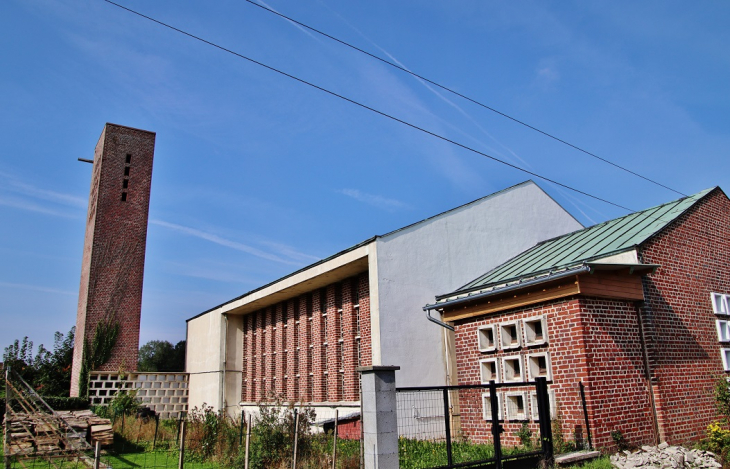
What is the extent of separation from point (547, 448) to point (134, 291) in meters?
23.0

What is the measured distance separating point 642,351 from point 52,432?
1580 cm

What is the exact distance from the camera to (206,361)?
2825 centimetres

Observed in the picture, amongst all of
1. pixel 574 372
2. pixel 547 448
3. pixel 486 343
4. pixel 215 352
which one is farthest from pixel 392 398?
pixel 215 352

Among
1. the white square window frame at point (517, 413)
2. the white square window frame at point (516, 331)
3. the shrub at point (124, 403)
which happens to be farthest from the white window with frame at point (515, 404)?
the shrub at point (124, 403)

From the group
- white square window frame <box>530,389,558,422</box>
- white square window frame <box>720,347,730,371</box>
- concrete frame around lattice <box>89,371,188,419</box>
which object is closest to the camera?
white square window frame <box>530,389,558,422</box>

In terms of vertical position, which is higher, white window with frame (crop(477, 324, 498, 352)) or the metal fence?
white window with frame (crop(477, 324, 498, 352))

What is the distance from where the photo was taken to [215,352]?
2767 cm

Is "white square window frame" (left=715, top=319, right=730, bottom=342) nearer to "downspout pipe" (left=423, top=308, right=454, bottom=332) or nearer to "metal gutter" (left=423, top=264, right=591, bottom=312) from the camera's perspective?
"metal gutter" (left=423, top=264, right=591, bottom=312)

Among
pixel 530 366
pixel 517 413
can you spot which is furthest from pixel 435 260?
pixel 517 413

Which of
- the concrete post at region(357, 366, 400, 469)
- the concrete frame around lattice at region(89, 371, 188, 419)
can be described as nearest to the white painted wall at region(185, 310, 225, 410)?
the concrete frame around lattice at region(89, 371, 188, 419)

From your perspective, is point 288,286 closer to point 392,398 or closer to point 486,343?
point 486,343

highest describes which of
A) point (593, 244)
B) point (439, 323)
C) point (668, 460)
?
point (593, 244)

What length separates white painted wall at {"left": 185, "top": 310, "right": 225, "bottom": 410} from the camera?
88.4 feet

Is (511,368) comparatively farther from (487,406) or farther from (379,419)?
(379,419)
